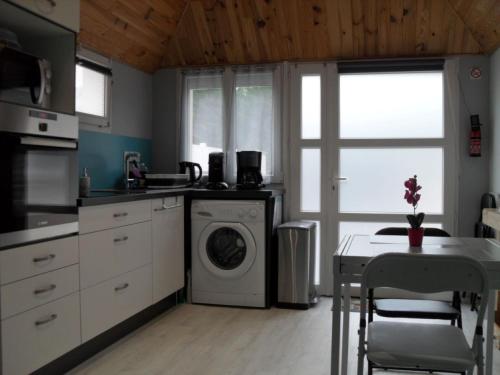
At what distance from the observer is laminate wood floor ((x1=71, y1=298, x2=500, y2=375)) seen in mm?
2760

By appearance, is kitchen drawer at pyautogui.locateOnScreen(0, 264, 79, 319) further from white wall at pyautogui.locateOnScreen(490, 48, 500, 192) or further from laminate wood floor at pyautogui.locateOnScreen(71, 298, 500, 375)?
white wall at pyautogui.locateOnScreen(490, 48, 500, 192)

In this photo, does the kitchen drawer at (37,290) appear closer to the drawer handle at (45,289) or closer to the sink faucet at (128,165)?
the drawer handle at (45,289)

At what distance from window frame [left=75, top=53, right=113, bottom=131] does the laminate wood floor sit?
61.4 inches

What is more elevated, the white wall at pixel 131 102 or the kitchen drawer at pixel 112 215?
the white wall at pixel 131 102

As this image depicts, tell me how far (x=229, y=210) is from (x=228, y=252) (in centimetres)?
36

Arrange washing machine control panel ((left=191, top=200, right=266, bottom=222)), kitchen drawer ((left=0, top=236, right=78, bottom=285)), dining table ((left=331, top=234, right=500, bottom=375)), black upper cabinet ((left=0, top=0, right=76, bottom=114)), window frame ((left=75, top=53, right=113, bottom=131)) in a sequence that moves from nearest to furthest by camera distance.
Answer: dining table ((left=331, top=234, right=500, bottom=375)) → kitchen drawer ((left=0, top=236, right=78, bottom=285)) → black upper cabinet ((left=0, top=0, right=76, bottom=114)) → window frame ((left=75, top=53, right=113, bottom=131)) → washing machine control panel ((left=191, top=200, right=266, bottom=222))

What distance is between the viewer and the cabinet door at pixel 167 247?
3568 mm

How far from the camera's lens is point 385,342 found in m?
1.91

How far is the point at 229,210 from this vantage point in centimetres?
397

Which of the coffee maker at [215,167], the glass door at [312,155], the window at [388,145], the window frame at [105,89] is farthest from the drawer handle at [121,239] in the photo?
the window at [388,145]

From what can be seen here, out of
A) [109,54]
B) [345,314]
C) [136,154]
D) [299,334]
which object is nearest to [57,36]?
[109,54]

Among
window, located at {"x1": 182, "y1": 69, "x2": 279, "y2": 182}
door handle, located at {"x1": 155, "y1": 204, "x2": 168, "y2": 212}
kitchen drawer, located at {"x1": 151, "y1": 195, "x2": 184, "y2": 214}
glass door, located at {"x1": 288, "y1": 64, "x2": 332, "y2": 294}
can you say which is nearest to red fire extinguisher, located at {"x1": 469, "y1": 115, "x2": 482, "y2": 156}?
glass door, located at {"x1": 288, "y1": 64, "x2": 332, "y2": 294}

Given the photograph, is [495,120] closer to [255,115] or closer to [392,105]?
[392,105]

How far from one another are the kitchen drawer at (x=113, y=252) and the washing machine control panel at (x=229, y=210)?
67 centimetres
